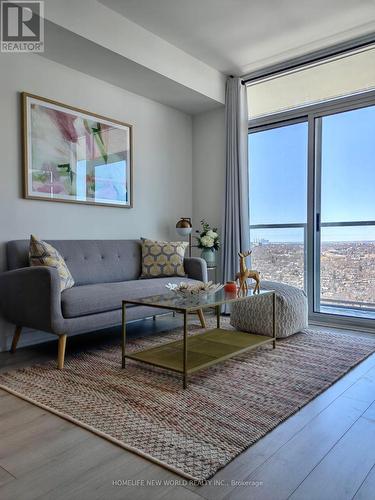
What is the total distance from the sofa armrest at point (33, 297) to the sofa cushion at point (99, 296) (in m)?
0.08

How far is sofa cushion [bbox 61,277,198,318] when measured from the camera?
2.50 meters

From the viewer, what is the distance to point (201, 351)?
2.47m

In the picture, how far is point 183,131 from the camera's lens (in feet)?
15.3

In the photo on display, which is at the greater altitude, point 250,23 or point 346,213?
point 250,23

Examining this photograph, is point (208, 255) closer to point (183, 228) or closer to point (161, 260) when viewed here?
point (183, 228)

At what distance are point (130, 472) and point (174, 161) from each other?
369cm

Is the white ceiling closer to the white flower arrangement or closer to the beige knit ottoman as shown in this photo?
the white flower arrangement

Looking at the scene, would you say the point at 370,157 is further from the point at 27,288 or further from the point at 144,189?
the point at 27,288

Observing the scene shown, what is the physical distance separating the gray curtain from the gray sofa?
916 mm

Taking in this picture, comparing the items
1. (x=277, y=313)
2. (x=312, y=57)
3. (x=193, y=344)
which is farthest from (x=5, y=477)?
(x=312, y=57)

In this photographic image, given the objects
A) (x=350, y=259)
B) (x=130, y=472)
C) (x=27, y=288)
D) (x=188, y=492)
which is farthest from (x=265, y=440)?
(x=350, y=259)

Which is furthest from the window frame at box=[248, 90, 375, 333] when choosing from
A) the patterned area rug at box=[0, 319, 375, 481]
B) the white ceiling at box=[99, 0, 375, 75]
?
the patterned area rug at box=[0, 319, 375, 481]

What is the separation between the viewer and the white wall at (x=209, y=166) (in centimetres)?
454

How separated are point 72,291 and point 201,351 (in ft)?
3.09
